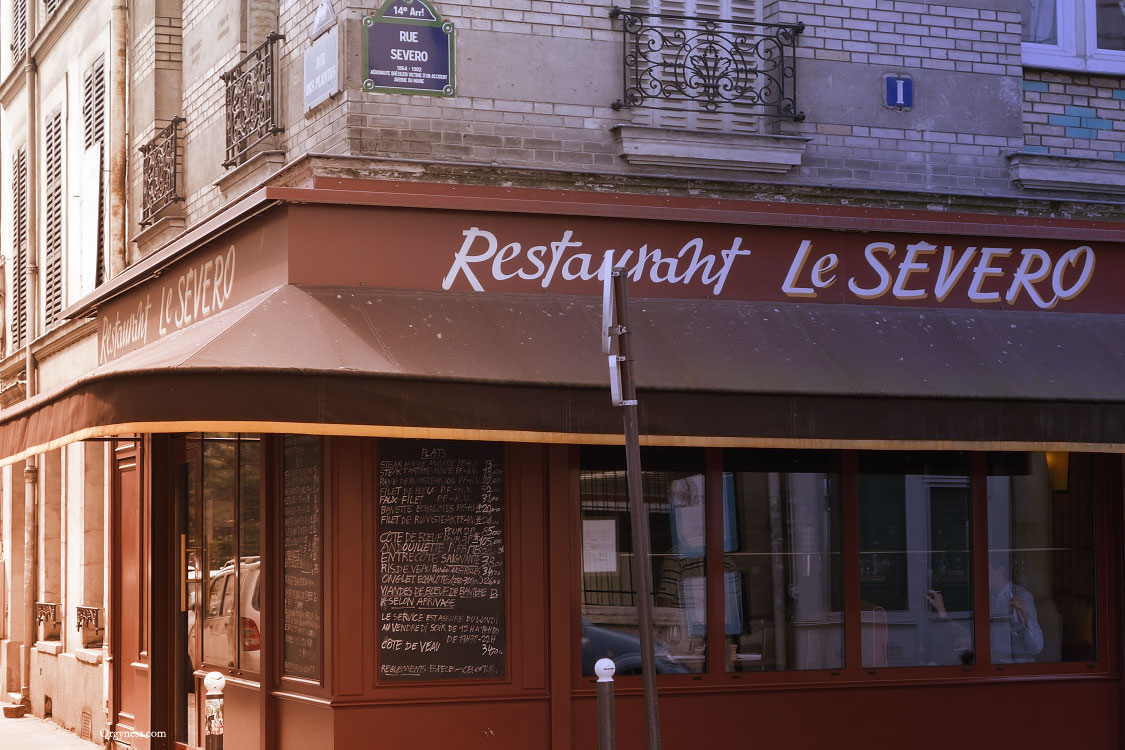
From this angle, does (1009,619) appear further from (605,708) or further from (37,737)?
(37,737)

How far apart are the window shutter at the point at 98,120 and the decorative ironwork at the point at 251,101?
3858 mm

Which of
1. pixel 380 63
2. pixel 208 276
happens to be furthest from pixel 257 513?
pixel 380 63

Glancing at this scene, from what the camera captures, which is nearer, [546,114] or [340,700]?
[340,700]

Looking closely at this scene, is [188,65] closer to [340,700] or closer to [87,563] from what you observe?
[87,563]

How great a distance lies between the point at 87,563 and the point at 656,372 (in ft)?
27.1

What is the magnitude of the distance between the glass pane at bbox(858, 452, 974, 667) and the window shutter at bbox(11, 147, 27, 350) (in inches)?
470

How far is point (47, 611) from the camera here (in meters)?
16.8

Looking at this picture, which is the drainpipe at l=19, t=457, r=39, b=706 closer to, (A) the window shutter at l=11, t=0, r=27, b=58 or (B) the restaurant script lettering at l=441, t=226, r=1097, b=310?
(A) the window shutter at l=11, t=0, r=27, b=58

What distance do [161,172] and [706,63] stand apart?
5318 millimetres

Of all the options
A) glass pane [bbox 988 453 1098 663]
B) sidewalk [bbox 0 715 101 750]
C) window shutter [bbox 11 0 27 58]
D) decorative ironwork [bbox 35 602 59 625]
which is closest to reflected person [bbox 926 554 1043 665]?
glass pane [bbox 988 453 1098 663]

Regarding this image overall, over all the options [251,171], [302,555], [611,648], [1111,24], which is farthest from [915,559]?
[251,171]

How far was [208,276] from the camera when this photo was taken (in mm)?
10609

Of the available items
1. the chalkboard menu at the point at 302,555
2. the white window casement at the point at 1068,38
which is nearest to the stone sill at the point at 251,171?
the chalkboard menu at the point at 302,555

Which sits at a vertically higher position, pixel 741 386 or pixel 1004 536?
pixel 741 386
